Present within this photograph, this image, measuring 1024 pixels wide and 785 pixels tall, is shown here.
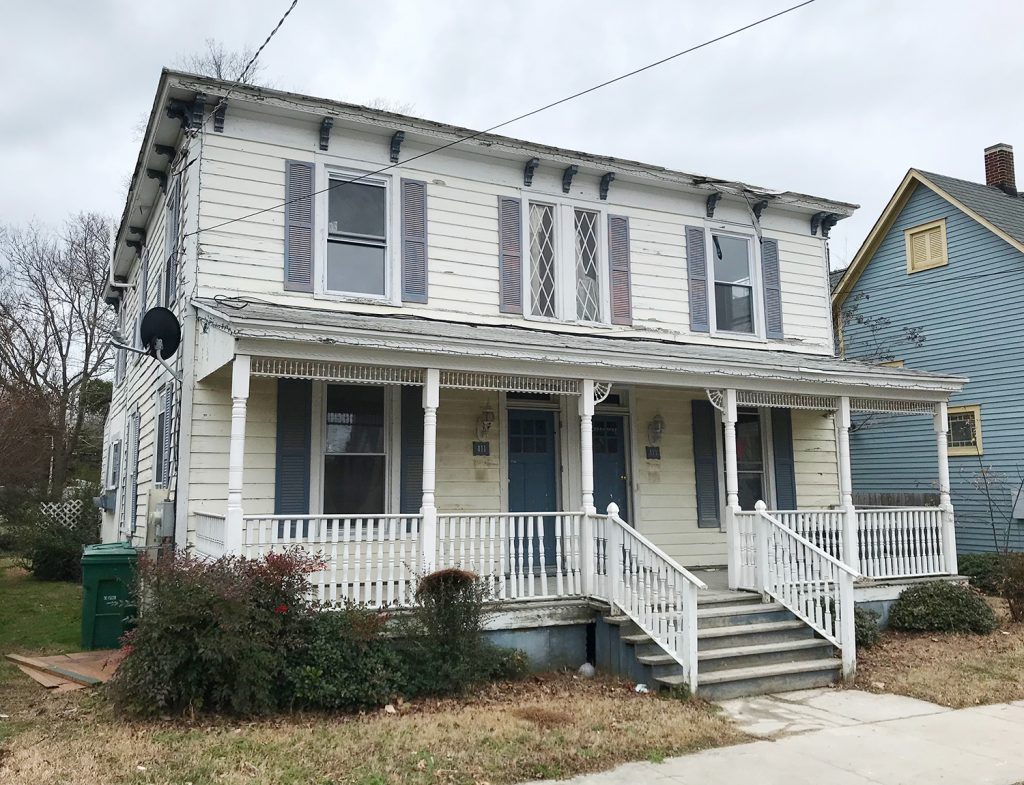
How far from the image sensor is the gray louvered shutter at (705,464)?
12.2 meters

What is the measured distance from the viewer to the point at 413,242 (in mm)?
10594

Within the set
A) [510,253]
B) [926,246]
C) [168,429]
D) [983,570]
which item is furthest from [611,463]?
[926,246]

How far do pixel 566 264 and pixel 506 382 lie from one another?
3.03 m

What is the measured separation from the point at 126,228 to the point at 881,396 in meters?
12.1

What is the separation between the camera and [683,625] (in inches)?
309

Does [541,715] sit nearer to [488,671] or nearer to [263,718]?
[488,671]

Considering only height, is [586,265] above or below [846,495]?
above

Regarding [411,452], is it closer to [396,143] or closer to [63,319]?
[396,143]

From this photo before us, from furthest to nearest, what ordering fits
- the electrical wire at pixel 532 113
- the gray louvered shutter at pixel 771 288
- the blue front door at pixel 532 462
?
the gray louvered shutter at pixel 771 288 < the blue front door at pixel 532 462 < the electrical wire at pixel 532 113

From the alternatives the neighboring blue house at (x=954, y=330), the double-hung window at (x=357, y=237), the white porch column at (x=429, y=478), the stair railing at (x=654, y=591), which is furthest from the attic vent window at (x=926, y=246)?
the white porch column at (x=429, y=478)

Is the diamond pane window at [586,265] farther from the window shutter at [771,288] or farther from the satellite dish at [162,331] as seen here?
the satellite dish at [162,331]

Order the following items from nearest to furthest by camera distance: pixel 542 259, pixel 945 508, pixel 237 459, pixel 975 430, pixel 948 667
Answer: pixel 237 459
pixel 948 667
pixel 542 259
pixel 945 508
pixel 975 430

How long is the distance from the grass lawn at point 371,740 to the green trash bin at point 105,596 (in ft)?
5.42

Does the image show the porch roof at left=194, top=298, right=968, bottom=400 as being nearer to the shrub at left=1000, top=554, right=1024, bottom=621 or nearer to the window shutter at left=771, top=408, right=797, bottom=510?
the window shutter at left=771, top=408, right=797, bottom=510
